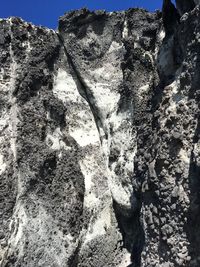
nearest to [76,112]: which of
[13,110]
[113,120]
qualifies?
[113,120]

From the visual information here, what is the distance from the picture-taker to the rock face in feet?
8.95

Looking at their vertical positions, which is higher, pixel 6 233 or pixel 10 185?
pixel 10 185

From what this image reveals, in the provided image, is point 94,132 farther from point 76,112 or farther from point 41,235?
point 41,235

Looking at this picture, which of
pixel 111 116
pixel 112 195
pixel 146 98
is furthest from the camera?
pixel 111 116

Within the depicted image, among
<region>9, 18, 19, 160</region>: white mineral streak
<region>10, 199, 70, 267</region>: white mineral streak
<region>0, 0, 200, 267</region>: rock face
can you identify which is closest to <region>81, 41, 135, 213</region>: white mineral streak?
<region>0, 0, 200, 267</region>: rock face

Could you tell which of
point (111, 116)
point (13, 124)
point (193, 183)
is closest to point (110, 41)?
point (111, 116)

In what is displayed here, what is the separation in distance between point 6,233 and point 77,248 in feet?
1.81

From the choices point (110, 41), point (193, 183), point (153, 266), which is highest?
point (110, 41)

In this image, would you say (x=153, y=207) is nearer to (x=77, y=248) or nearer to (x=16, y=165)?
(x=77, y=248)

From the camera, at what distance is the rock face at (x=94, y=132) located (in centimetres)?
273

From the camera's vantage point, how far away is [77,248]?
3801 millimetres

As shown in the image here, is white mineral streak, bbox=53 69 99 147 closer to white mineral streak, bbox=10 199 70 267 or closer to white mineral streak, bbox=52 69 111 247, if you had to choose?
white mineral streak, bbox=52 69 111 247

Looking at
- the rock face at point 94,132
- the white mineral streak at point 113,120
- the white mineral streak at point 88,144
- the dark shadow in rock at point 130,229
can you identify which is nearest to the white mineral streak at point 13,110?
the rock face at point 94,132

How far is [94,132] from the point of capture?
432 cm
